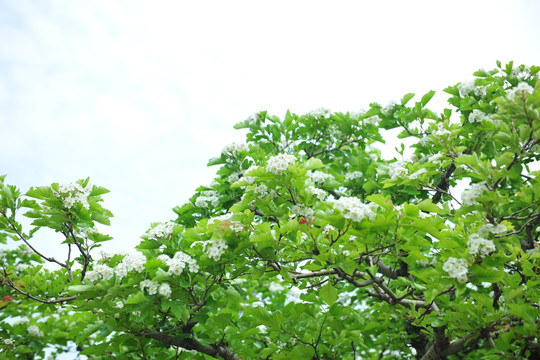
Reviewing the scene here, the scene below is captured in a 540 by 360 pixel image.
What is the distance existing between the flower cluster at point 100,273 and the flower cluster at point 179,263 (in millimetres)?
415

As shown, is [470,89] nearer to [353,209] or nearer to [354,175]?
[354,175]

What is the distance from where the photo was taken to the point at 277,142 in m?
6.10

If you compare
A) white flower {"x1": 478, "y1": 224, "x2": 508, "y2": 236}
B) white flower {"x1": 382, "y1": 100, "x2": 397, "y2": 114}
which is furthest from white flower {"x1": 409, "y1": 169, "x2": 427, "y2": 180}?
white flower {"x1": 382, "y1": 100, "x2": 397, "y2": 114}

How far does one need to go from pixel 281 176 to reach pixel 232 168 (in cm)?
212

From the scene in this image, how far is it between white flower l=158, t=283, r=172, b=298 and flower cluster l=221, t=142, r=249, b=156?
2165mm

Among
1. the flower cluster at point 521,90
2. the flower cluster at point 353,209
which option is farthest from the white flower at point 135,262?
the flower cluster at point 521,90

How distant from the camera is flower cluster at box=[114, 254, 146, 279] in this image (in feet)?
10.7

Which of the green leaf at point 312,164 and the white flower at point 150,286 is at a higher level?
the green leaf at point 312,164

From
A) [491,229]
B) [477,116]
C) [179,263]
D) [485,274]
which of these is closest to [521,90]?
[491,229]

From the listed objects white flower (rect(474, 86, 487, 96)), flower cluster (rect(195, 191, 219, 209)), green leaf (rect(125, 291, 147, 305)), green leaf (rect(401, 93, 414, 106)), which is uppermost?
green leaf (rect(401, 93, 414, 106))

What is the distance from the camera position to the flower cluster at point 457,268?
2.64 meters

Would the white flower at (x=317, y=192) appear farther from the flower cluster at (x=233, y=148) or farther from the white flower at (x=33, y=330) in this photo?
the white flower at (x=33, y=330)

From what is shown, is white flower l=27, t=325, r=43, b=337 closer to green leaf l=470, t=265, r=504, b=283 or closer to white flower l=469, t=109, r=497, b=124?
green leaf l=470, t=265, r=504, b=283

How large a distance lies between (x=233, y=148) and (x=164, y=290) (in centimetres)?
221
